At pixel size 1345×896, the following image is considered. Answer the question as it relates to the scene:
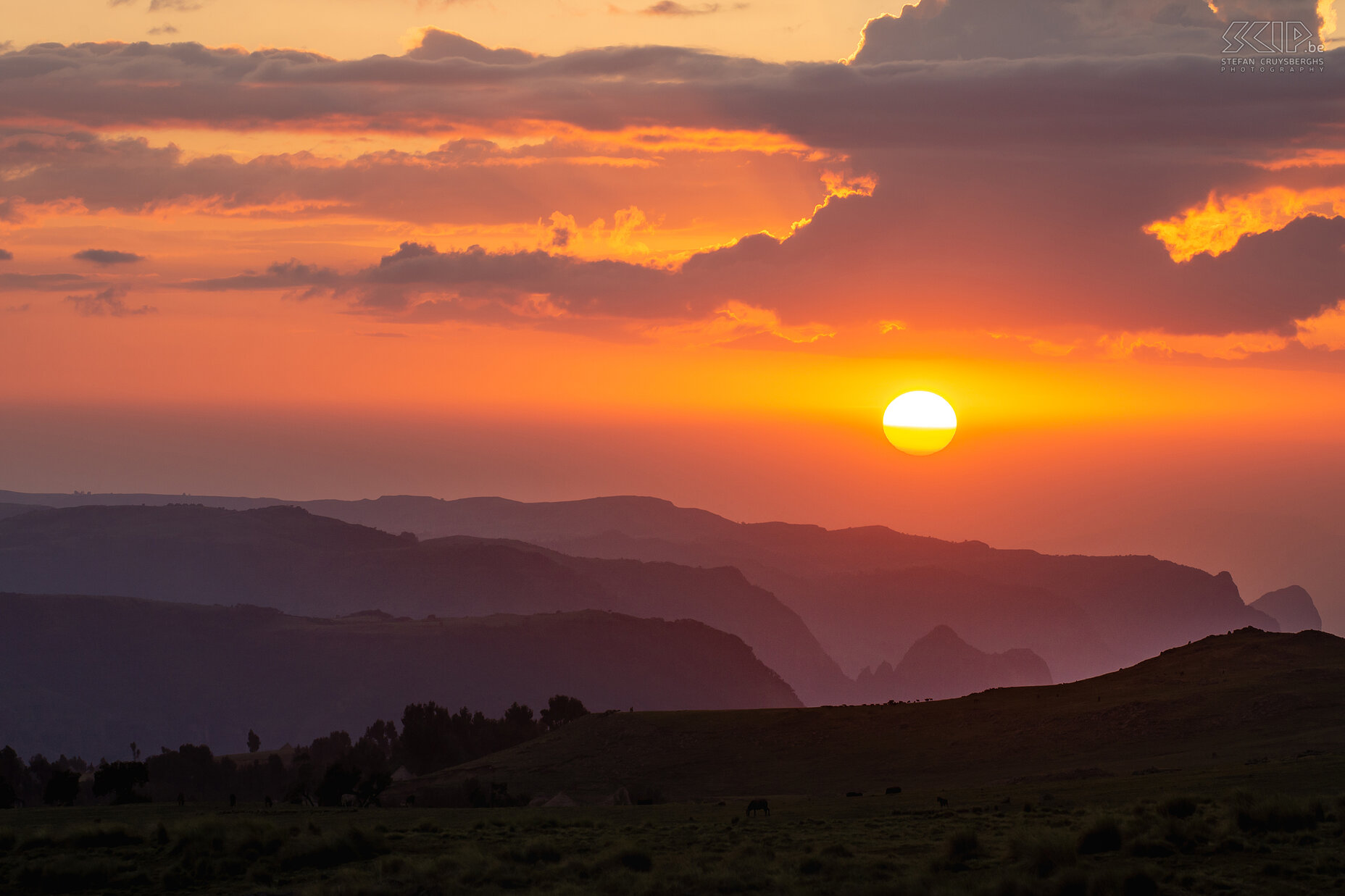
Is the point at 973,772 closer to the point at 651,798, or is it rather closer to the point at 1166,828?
the point at 651,798

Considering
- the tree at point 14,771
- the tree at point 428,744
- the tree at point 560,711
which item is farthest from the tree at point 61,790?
the tree at point 560,711

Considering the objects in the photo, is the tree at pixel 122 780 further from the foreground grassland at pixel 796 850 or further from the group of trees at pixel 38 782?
the foreground grassland at pixel 796 850

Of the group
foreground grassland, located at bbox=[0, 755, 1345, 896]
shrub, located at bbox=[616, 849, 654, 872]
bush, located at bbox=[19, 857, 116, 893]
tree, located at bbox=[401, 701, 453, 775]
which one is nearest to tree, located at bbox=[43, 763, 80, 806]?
foreground grassland, located at bbox=[0, 755, 1345, 896]

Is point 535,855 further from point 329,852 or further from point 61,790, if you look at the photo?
point 61,790

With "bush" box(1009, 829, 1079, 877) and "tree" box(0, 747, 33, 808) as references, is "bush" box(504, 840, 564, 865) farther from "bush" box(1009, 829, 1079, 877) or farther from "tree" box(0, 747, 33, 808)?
"tree" box(0, 747, 33, 808)

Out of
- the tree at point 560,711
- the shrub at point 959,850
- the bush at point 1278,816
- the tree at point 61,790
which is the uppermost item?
the tree at point 560,711

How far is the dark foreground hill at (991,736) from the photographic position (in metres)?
66.8

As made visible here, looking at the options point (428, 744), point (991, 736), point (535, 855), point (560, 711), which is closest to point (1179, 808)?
point (535, 855)

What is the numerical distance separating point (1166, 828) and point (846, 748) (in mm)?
51741

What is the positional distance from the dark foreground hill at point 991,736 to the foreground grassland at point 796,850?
761 inches

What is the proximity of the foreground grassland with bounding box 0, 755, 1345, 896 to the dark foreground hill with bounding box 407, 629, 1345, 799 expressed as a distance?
19.3 metres

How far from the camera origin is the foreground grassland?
28250 millimetres

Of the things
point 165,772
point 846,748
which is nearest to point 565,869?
point 846,748

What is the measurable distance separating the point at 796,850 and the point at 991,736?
1814 inches
